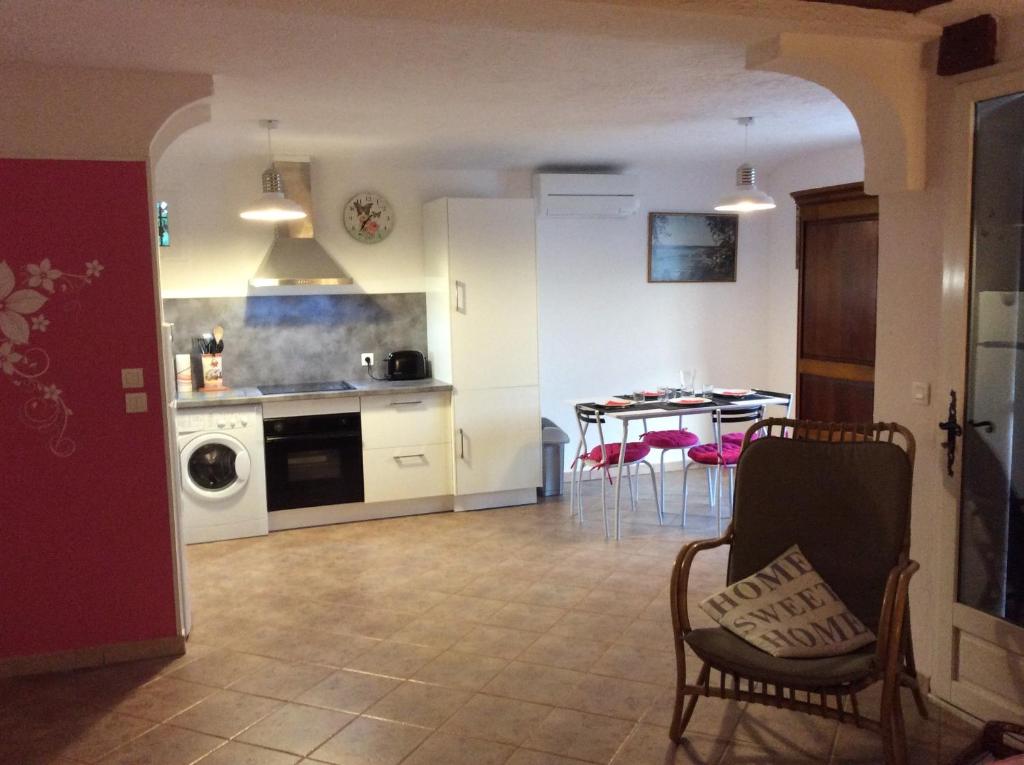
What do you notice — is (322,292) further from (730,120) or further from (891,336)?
(891,336)

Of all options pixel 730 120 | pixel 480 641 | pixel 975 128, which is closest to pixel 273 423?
pixel 480 641

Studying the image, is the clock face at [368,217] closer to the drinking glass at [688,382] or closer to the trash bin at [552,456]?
the trash bin at [552,456]

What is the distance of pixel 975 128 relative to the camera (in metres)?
2.78

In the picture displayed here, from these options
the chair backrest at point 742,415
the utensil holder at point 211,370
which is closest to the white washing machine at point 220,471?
the utensil holder at point 211,370

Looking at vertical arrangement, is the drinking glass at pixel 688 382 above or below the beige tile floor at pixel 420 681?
above

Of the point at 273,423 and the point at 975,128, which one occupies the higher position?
the point at 975,128

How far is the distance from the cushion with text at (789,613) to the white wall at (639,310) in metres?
3.70

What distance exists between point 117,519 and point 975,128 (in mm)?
3448

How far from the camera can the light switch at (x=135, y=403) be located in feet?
11.1

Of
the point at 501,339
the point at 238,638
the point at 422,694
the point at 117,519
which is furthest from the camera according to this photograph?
the point at 501,339

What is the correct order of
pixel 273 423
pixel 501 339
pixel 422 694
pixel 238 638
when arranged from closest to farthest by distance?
pixel 422 694 → pixel 238 638 → pixel 273 423 → pixel 501 339

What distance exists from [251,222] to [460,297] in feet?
4.76

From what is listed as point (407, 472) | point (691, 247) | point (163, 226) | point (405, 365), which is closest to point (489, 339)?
point (405, 365)

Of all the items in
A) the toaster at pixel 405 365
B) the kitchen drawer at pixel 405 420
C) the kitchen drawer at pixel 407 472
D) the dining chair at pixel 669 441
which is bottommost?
the kitchen drawer at pixel 407 472
